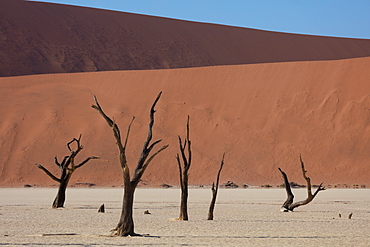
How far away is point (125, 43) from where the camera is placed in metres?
84.6

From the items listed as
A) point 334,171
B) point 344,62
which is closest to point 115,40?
point 344,62

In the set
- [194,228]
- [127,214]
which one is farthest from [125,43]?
[127,214]

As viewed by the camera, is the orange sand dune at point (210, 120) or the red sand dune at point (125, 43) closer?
the orange sand dune at point (210, 120)

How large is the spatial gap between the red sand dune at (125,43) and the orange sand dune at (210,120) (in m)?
16.0

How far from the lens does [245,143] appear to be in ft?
166

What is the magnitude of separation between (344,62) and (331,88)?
4.60m

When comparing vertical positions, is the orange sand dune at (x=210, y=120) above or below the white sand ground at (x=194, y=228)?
above

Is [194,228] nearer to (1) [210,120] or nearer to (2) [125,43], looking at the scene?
(1) [210,120]

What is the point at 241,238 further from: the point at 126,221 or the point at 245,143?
the point at 245,143

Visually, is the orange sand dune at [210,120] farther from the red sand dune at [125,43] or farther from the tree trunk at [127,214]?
the tree trunk at [127,214]

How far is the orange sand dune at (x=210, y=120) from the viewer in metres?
47.4

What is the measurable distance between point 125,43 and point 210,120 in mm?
34136

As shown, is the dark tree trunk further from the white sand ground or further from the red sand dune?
the red sand dune

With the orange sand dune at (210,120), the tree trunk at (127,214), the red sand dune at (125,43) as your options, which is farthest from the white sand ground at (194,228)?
the red sand dune at (125,43)
